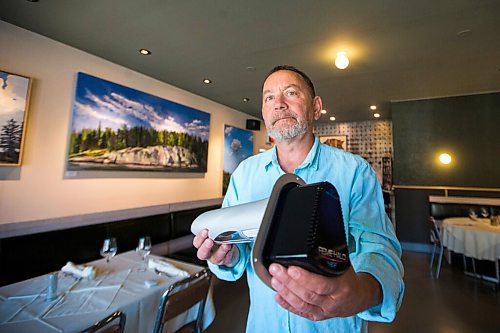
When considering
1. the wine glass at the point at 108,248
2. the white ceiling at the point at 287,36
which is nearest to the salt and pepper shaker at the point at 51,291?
the wine glass at the point at 108,248

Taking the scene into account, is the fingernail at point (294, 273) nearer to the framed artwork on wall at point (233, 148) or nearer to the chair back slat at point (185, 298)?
the chair back slat at point (185, 298)

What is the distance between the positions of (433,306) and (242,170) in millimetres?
3181

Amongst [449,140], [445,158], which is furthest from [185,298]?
[449,140]

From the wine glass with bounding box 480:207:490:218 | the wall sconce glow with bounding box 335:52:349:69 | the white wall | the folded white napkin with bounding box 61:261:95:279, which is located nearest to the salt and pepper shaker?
the folded white napkin with bounding box 61:261:95:279

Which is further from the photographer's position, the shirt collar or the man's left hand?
the shirt collar

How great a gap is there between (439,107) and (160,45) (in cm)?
539

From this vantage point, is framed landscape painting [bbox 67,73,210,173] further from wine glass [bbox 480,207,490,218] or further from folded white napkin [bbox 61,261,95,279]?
wine glass [bbox 480,207,490,218]

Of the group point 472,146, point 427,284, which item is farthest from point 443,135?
point 427,284

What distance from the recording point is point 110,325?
1.12m

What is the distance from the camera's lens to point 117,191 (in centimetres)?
350

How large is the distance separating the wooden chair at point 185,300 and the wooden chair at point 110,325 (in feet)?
0.78

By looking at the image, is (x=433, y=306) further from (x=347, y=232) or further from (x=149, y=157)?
(x=149, y=157)

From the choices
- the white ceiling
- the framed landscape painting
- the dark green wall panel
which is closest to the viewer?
the white ceiling

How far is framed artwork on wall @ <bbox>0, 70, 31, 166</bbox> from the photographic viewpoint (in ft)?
7.86
